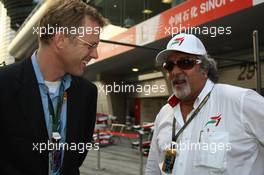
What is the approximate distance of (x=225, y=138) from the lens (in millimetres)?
2539

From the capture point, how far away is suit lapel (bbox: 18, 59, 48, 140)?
1865 mm

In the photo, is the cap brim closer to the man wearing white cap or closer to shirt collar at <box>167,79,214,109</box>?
the man wearing white cap

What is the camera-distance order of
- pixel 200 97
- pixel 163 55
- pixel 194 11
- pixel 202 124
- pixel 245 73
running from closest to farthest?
pixel 202 124
pixel 200 97
pixel 163 55
pixel 194 11
pixel 245 73

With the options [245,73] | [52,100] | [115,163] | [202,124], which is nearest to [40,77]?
[52,100]

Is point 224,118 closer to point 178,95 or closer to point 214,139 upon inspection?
point 214,139

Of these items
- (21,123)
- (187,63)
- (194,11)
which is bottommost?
(21,123)

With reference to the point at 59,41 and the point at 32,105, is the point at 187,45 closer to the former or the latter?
the point at 59,41

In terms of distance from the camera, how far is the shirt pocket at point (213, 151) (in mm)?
2502

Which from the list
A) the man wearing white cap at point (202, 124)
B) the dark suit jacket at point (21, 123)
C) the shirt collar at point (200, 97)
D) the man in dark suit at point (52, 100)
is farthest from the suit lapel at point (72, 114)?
the shirt collar at point (200, 97)

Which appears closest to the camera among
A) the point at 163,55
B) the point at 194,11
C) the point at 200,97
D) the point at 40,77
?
the point at 40,77

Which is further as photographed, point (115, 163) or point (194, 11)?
point (194, 11)

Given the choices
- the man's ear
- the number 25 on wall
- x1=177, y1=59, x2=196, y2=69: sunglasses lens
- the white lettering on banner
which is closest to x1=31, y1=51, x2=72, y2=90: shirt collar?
the man's ear

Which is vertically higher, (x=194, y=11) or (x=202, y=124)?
(x=194, y=11)

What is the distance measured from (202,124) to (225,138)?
18 centimetres
